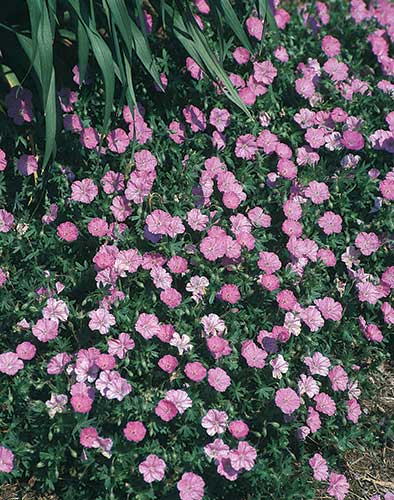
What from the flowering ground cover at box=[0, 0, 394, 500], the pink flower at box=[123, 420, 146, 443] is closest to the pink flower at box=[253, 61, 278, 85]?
the flowering ground cover at box=[0, 0, 394, 500]

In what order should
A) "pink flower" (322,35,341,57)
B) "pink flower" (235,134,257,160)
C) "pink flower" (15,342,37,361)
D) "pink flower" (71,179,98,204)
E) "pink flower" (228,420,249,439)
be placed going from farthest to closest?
"pink flower" (322,35,341,57) → "pink flower" (235,134,257,160) → "pink flower" (71,179,98,204) → "pink flower" (15,342,37,361) → "pink flower" (228,420,249,439)

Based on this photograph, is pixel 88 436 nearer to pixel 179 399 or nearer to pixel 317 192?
pixel 179 399

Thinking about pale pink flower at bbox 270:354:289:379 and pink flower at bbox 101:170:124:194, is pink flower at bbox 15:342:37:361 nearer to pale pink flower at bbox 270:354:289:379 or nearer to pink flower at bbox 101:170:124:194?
pink flower at bbox 101:170:124:194

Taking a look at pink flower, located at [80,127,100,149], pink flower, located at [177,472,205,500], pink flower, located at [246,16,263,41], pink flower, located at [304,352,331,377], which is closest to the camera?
pink flower, located at [177,472,205,500]

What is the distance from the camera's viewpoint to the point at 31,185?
12.1ft

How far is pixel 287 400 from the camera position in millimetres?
3129

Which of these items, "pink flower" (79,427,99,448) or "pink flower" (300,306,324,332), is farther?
"pink flower" (300,306,324,332)

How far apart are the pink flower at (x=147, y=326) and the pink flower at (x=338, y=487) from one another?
82 centimetres

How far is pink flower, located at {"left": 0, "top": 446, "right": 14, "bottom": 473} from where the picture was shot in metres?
2.97

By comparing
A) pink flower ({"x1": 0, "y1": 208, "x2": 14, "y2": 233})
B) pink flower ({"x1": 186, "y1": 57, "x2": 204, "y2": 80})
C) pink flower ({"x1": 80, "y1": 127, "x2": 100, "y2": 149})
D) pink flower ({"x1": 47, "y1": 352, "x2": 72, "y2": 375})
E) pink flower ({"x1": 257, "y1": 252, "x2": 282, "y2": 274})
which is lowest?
pink flower ({"x1": 47, "y1": 352, "x2": 72, "y2": 375})

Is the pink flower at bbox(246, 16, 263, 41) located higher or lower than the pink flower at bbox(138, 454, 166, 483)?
higher

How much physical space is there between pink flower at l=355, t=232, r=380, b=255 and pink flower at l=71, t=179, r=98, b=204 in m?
1.12

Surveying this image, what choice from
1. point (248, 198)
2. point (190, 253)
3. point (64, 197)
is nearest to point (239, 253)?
point (190, 253)

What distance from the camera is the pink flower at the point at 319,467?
312 centimetres
